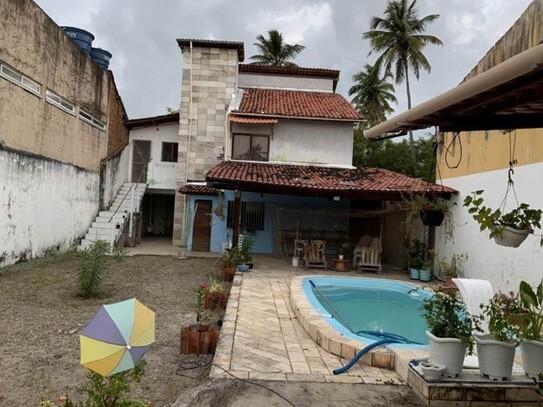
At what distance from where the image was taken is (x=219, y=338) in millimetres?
4965

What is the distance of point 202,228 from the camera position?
15.6 m

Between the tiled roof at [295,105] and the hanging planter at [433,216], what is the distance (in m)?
5.04

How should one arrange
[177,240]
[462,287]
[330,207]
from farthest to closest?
[177,240] → [330,207] → [462,287]

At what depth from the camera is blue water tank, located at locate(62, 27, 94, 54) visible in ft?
44.8

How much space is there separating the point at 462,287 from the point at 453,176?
8095 millimetres

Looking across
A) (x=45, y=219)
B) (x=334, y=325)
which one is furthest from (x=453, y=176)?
(x=45, y=219)

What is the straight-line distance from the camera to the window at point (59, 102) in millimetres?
11651

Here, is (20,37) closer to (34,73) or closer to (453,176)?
(34,73)

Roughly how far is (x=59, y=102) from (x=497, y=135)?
11756 millimetres

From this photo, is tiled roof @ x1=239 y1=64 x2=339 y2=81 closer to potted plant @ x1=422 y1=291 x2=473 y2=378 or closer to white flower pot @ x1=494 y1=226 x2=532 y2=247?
potted plant @ x1=422 y1=291 x2=473 y2=378

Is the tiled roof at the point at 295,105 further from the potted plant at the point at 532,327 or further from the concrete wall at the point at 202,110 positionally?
the potted plant at the point at 532,327

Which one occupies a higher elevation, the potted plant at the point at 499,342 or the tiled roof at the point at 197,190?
the tiled roof at the point at 197,190

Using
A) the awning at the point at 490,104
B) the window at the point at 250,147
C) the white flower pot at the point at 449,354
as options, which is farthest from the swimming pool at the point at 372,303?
the window at the point at 250,147

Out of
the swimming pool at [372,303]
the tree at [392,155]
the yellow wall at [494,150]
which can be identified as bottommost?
the swimming pool at [372,303]
